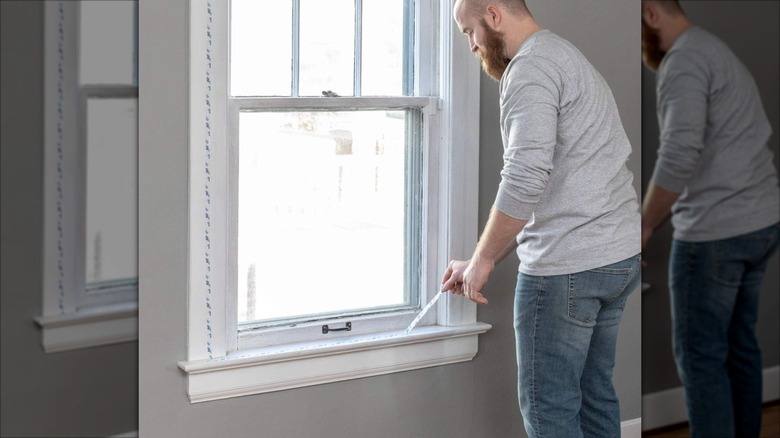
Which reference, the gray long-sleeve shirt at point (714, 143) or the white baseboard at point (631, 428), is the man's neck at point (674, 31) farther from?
the white baseboard at point (631, 428)

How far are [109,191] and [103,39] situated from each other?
0.51ft

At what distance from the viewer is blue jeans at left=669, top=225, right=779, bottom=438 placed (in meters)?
1.30

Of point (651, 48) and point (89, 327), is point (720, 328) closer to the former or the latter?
point (651, 48)

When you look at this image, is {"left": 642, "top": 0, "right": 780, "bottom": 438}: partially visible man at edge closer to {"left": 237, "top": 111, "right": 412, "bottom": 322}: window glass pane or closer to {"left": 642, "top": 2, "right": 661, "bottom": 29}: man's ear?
{"left": 642, "top": 2, "right": 661, "bottom": 29}: man's ear

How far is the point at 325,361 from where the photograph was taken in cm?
141

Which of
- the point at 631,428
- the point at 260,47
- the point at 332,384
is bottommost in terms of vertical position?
the point at 631,428

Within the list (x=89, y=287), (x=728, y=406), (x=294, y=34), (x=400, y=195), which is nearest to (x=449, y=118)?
(x=400, y=195)

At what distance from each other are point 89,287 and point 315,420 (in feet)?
2.25

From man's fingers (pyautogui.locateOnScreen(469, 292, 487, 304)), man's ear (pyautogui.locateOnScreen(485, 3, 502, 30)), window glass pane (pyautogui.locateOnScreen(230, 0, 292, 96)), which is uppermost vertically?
man's ear (pyautogui.locateOnScreen(485, 3, 502, 30))

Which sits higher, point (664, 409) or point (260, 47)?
point (260, 47)

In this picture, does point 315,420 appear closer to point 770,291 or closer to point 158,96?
point 158,96

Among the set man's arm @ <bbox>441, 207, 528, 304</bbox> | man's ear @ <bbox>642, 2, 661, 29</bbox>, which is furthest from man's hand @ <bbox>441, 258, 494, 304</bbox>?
man's ear @ <bbox>642, 2, 661, 29</bbox>

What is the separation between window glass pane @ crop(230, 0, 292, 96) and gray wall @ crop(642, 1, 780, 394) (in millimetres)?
671

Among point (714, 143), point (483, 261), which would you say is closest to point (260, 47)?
point (483, 261)
